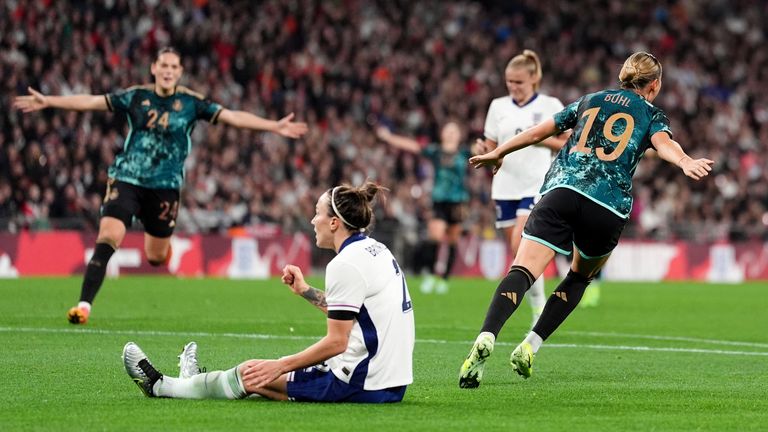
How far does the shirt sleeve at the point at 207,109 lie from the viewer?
13531 millimetres

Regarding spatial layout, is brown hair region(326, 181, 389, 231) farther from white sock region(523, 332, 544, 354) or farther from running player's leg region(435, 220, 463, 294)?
running player's leg region(435, 220, 463, 294)

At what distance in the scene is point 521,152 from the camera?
44.1ft

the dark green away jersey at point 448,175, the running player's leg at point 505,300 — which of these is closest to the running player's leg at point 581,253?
the running player's leg at point 505,300

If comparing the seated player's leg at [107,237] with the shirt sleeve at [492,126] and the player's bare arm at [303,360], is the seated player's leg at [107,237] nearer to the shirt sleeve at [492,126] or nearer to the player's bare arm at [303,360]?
the shirt sleeve at [492,126]

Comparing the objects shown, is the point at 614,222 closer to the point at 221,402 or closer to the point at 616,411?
the point at 616,411

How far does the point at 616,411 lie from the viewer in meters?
7.58

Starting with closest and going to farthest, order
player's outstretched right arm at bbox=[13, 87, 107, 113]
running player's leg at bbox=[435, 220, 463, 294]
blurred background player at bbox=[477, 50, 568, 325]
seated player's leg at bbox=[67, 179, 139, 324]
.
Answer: seated player's leg at bbox=[67, 179, 139, 324]
player's outstretched right arm at bbox=[13, 87, 107, 113]
blurred background player at bbox=[477, 50, 568, 325]
running player's leg at bbox=[435, 220, 463, 294]

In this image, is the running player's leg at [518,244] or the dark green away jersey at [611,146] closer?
the dark green away jersey at [611,146]

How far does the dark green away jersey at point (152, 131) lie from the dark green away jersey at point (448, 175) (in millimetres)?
8850

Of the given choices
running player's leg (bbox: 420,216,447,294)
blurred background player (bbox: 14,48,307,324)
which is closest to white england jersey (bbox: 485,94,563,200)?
blurred background player (bbox: 14,48,307,324)

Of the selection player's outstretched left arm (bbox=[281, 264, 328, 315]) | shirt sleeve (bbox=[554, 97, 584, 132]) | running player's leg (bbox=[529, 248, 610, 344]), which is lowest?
running player's leg (bbox=[529, 248, 610, 344])

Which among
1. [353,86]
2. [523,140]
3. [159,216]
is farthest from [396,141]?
[353,86]

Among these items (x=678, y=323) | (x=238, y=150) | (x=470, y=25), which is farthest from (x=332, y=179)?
(x=678, y=323)

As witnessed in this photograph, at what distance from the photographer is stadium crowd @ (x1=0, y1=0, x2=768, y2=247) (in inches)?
1006
